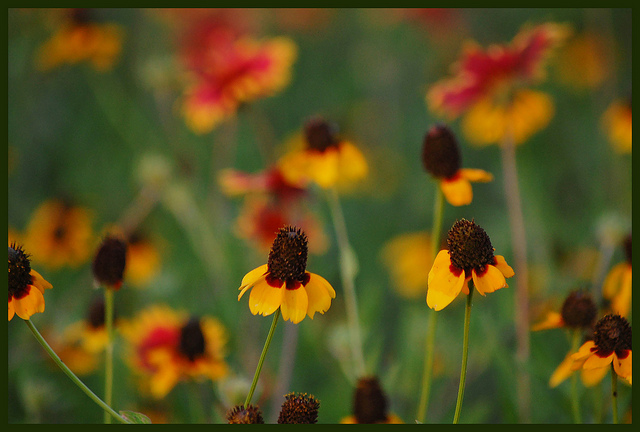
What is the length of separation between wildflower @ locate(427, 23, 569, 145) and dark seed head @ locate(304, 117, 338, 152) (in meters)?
0.20

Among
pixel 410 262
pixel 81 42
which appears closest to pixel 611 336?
pixel 410 262

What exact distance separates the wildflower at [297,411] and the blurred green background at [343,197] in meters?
0.29

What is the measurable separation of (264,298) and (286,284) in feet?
0.08

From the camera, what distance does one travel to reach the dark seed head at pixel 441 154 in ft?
2.42

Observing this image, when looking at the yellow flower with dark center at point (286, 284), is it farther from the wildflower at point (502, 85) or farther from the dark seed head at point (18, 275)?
the wildflower at point (502, 85)

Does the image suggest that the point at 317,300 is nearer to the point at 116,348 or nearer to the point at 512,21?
the point at 116,348

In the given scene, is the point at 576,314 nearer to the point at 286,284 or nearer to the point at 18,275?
the point at 286,284

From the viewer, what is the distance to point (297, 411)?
1.70 feet

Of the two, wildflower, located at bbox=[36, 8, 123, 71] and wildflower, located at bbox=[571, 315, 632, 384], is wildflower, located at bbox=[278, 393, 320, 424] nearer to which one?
wildflower, located at bbox=[571, 315, 632, 384]

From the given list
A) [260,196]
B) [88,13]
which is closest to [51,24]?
[88,13]

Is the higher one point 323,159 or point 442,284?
point 323,159

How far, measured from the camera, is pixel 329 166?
87 centimetres

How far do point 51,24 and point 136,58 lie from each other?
0.60 m

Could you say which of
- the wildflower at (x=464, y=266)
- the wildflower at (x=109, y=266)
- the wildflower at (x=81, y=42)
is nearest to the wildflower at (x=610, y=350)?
the wildflower at (x=464, y=266)
